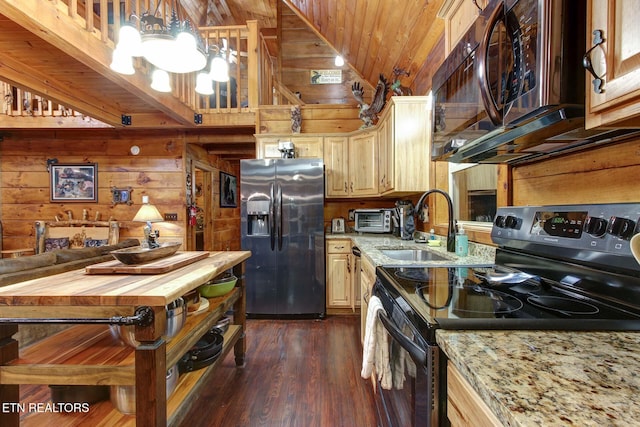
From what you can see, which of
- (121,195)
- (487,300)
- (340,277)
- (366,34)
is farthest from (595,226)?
(121,195)

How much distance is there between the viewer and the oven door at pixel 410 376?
0.70m

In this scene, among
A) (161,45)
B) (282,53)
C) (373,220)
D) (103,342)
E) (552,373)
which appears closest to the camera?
(552,373)

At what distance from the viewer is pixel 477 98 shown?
1.05m

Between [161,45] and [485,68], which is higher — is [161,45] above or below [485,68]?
above

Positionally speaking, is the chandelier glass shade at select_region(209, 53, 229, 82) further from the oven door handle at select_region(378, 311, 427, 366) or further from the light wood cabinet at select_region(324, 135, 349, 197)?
the oven door handle at select_region(378, 311, 427, 366)

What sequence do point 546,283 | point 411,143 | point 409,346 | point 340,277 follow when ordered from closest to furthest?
point 409,346 < point 546,283 < point 411,143 < point 340,277

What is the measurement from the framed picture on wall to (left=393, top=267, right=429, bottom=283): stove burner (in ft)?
18.4

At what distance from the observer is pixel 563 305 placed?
0.83 m

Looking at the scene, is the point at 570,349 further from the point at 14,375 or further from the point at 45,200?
the point at 45,200

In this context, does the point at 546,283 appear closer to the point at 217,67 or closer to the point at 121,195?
the point at 217,67

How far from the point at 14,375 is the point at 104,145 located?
4336 mm

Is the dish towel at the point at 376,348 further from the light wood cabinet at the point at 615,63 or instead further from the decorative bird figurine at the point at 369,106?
the decorative bird figurine at the point at 369,106

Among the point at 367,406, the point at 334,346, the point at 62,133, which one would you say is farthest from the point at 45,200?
the point at 367,406

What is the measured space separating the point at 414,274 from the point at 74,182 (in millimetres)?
5393
